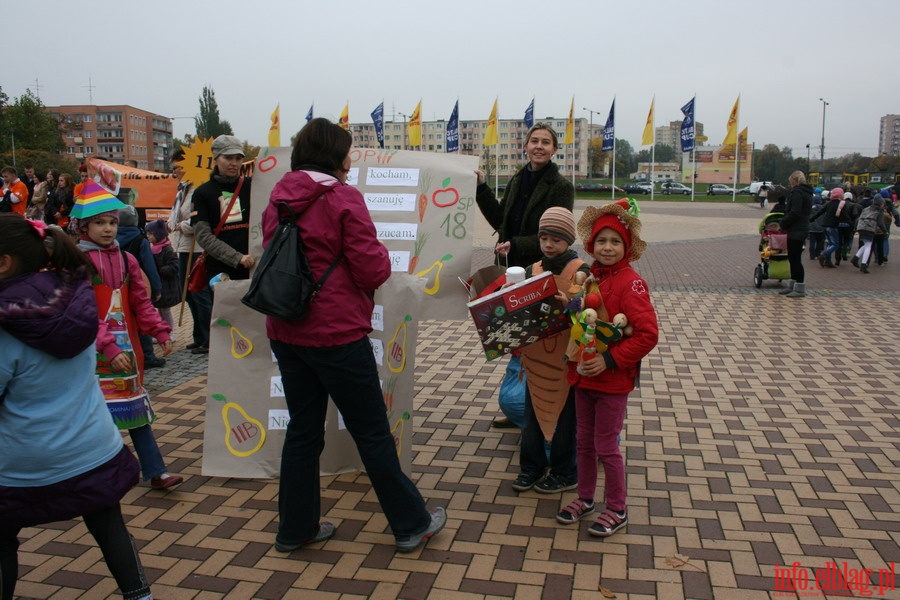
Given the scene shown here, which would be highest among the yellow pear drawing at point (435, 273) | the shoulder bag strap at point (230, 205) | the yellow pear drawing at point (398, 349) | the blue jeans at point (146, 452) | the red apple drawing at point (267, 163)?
the red apple drawing at point (267, 163)

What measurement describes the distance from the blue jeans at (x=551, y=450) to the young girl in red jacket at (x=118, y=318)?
6.65 ft

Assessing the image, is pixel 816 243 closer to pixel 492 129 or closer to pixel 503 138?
pixel 492 129

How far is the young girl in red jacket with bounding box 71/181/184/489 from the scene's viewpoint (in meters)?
3.67

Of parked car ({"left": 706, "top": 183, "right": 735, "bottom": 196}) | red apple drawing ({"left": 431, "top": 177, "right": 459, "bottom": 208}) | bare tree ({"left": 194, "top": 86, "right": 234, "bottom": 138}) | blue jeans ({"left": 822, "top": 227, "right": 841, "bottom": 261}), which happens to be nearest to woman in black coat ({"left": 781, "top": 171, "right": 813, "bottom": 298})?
blue jeans ({"left": 822, "top": 227, "right": 841, "bottom": 261})

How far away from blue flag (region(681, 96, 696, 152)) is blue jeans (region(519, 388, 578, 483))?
41.0 m

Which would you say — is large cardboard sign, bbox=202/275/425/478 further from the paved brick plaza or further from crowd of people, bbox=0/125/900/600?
crowd of people, bbox=0/125/900/600

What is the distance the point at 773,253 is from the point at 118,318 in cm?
964

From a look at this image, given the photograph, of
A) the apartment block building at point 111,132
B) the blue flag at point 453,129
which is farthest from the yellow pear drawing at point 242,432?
the apartment block building at point 111,132

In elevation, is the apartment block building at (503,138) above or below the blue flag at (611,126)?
above

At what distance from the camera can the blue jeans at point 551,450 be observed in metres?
3.91

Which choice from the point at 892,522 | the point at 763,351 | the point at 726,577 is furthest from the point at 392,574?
the point at 763,351

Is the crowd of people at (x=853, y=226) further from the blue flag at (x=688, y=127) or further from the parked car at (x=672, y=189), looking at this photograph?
the parked car at (x=672, y=189)

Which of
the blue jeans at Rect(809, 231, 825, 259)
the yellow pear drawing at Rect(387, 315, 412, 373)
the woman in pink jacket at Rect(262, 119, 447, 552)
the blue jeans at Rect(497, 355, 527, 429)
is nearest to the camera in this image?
the woman in pink jacket at Rect(262, 119, 447, 552)

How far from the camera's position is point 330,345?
2963 mm
